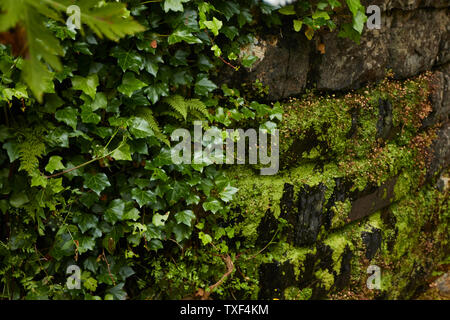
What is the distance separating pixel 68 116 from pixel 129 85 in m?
0.40

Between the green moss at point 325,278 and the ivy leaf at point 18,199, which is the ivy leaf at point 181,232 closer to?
the ivy leaf at point 18,199

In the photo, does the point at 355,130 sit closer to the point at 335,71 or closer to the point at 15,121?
the point at 335,71

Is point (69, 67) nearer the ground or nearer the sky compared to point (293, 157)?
nearer the sky

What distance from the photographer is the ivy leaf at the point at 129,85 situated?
6.52 feet

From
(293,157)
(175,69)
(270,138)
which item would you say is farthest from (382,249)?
(175,69)

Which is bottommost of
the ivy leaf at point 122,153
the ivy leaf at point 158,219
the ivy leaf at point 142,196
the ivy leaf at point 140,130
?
the ivy leaf at point 158,219

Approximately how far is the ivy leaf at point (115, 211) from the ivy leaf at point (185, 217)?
371 millimetres

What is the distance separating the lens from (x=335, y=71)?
2816 millimetres

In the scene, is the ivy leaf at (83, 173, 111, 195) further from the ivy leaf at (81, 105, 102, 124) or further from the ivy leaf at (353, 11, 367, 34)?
the ivy leaf at (353, 11, 367, 34)

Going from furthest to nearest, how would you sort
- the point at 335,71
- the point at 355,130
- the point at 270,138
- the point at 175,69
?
the point at 355,130
the point at 335,71
the point at 270,138
the point at 175,69

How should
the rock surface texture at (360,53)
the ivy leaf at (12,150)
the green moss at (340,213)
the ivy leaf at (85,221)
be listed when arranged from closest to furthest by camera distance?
the ivy leaf at (12,150) < the ivy leaf at (85,221) < the rock surface texture at (360,53) < the green moss at (340,213)

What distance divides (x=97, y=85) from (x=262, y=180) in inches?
56.8

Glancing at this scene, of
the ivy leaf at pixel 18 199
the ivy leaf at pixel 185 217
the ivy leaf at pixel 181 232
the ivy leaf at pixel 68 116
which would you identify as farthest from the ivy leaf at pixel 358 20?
the ivy leaf at pixel 18 199

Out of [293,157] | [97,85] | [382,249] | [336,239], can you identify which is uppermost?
[97,85]
